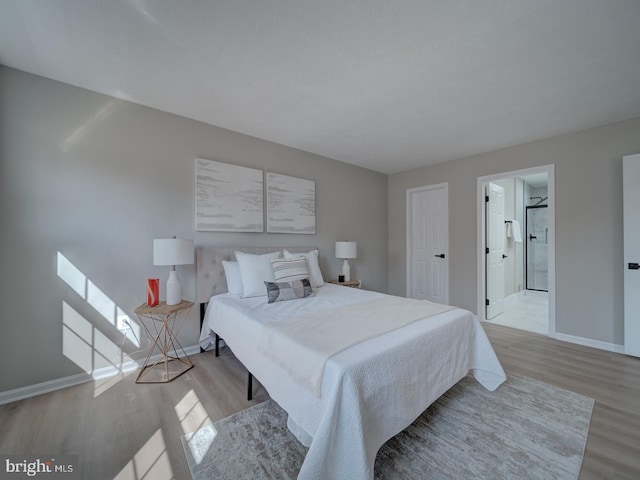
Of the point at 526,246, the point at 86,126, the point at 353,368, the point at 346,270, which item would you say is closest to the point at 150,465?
the point at 353,368

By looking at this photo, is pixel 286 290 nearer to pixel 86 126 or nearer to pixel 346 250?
pixel 346 250

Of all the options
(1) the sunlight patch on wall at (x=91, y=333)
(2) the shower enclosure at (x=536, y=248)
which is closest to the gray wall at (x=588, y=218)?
(2) the shower enclosure at (x=536, y=248)

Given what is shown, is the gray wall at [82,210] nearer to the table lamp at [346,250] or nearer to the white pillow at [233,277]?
the white pillow at [233,277]

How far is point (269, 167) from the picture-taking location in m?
3.40

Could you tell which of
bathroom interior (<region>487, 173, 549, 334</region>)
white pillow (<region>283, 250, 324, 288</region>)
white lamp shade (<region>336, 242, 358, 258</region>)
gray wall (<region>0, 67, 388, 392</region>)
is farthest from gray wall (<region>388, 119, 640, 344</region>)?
gray wall (<region>0, 67, 388, 392</region>)

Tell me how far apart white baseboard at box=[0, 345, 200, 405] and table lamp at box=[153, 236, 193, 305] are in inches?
29.2

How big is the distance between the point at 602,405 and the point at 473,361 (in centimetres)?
90

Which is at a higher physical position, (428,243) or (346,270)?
(428,243)

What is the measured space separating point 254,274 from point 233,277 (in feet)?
0.90

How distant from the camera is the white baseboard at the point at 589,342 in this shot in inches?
110

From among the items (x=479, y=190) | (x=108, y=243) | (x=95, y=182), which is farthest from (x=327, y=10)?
(x=479, y=190)

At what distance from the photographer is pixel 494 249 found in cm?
414

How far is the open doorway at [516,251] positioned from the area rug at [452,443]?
6.65 feet

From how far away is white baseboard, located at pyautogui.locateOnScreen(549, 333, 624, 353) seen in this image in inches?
110
